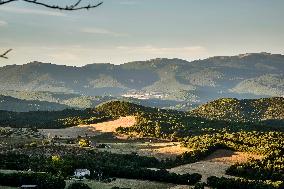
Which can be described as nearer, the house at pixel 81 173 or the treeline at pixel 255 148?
the house at pixel 81 173

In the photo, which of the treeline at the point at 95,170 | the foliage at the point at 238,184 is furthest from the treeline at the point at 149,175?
the foliage at the point at 238,184

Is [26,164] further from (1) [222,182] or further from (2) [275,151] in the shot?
(2) [275,151]

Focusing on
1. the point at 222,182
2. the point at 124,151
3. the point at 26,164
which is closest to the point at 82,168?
the point at 26,164

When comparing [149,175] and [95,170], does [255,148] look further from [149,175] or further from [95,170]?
[95,170]

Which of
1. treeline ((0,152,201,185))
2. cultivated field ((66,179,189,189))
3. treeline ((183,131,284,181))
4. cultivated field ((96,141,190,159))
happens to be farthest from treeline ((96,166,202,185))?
cultivated field ((96,141,190,159))

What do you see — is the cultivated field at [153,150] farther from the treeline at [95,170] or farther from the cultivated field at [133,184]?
the cultivated field at [133,184]

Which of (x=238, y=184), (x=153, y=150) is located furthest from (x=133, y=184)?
(x=153, y=150)

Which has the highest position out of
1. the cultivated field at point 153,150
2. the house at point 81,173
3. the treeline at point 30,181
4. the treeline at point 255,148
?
the treeline at point 30,181

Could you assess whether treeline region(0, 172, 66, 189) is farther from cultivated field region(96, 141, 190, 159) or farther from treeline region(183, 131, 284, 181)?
cultivated field region(96, 141, 190, 159)
